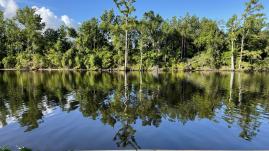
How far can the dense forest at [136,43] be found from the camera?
71.0m

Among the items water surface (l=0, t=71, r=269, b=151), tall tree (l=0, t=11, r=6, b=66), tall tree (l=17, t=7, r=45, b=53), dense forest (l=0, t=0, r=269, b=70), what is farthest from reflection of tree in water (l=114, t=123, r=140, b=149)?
tall tree (l=0, t=11, r=6, b=66)

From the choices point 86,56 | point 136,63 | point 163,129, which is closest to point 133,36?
point 136,63

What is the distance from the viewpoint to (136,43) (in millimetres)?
78812

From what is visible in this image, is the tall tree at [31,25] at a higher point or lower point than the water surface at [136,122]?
higher

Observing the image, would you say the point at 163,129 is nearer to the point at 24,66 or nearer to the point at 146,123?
the point at 146,123

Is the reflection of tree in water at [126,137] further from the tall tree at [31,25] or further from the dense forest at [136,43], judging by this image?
the tall tree at [31,25]

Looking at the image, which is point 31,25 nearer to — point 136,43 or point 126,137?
point 136,43

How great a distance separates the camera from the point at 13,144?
1243 centimetres

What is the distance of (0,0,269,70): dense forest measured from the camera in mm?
71000

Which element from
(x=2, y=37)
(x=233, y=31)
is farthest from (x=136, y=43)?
(x=2, y=37)

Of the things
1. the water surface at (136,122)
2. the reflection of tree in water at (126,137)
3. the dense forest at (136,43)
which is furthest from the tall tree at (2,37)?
the reflection of tree in water at (126,137)

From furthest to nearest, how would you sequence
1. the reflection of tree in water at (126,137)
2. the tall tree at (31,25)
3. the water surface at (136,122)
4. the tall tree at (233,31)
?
the tall tree at (31,25)
the tall tree at (233,31)
the water surface at (136,122)
the reflection of tree in water at (126,137)

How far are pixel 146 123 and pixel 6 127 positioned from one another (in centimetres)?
803

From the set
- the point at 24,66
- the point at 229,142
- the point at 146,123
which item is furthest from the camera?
the point at 24,66
